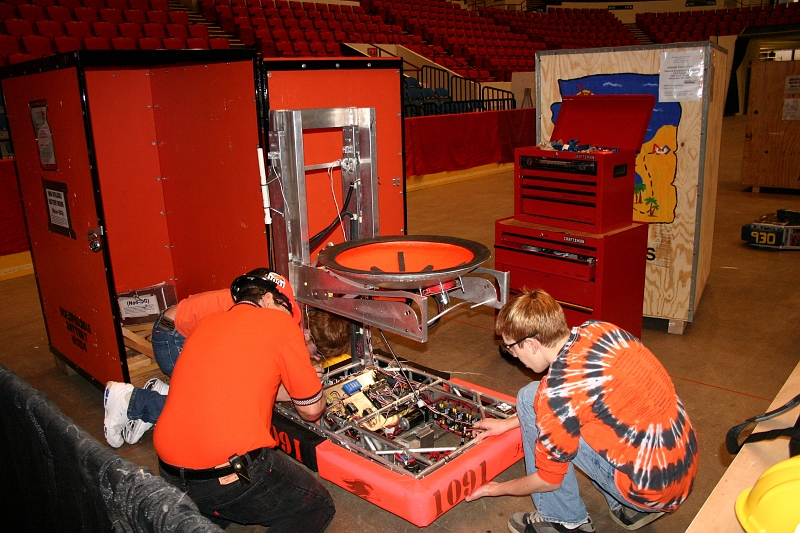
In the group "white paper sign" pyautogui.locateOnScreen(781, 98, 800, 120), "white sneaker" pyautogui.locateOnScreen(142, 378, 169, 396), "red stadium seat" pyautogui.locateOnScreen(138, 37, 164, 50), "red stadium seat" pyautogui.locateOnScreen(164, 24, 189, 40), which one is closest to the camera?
"white sneaker" pyautogui.locateOnScreen(142, 378, 169, 396)

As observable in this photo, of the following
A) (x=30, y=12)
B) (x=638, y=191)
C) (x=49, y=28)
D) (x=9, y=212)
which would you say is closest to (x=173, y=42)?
(x=49, y=28)

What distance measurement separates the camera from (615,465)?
2131 millimetres

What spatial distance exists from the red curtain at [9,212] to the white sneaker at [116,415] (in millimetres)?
3725

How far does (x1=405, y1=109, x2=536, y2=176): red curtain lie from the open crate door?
6461mm

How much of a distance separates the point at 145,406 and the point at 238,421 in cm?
134

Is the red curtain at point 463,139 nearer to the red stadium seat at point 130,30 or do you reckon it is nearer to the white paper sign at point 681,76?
the red stadium seat at point 130,30

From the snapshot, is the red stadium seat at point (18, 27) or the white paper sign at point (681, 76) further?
A: the red stadium seat at point (18, 27)

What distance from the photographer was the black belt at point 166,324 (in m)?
3.46

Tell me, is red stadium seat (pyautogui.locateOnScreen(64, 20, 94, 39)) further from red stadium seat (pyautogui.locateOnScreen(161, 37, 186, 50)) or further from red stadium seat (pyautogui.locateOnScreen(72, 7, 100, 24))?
red stadium seat (pyautogui.locateOnScreen(161, 37, 186, 50))

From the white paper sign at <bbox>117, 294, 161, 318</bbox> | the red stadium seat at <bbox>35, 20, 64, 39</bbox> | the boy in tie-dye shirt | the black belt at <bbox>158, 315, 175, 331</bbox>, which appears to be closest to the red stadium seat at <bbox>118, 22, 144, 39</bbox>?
the red stadium seat at <bbox>35, 20, 64, 39</bbox>

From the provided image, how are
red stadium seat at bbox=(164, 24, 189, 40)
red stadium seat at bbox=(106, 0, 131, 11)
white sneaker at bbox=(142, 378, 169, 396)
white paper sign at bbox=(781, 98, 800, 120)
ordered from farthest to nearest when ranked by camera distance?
red stadium seat at bbox=(106, 0, 131, 11)
red stadium seat at bbox=(164, 24, 189, 40)
white paper sign at bbox=(781, 98, 800, 120)
white sneaker at bbox=(142, 378, 169, 396)

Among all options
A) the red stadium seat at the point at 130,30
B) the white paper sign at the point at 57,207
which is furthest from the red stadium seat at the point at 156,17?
the white paper sign at the point at 57,207

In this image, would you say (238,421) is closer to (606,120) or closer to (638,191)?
(606,120)

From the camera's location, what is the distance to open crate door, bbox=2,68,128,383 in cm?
327
